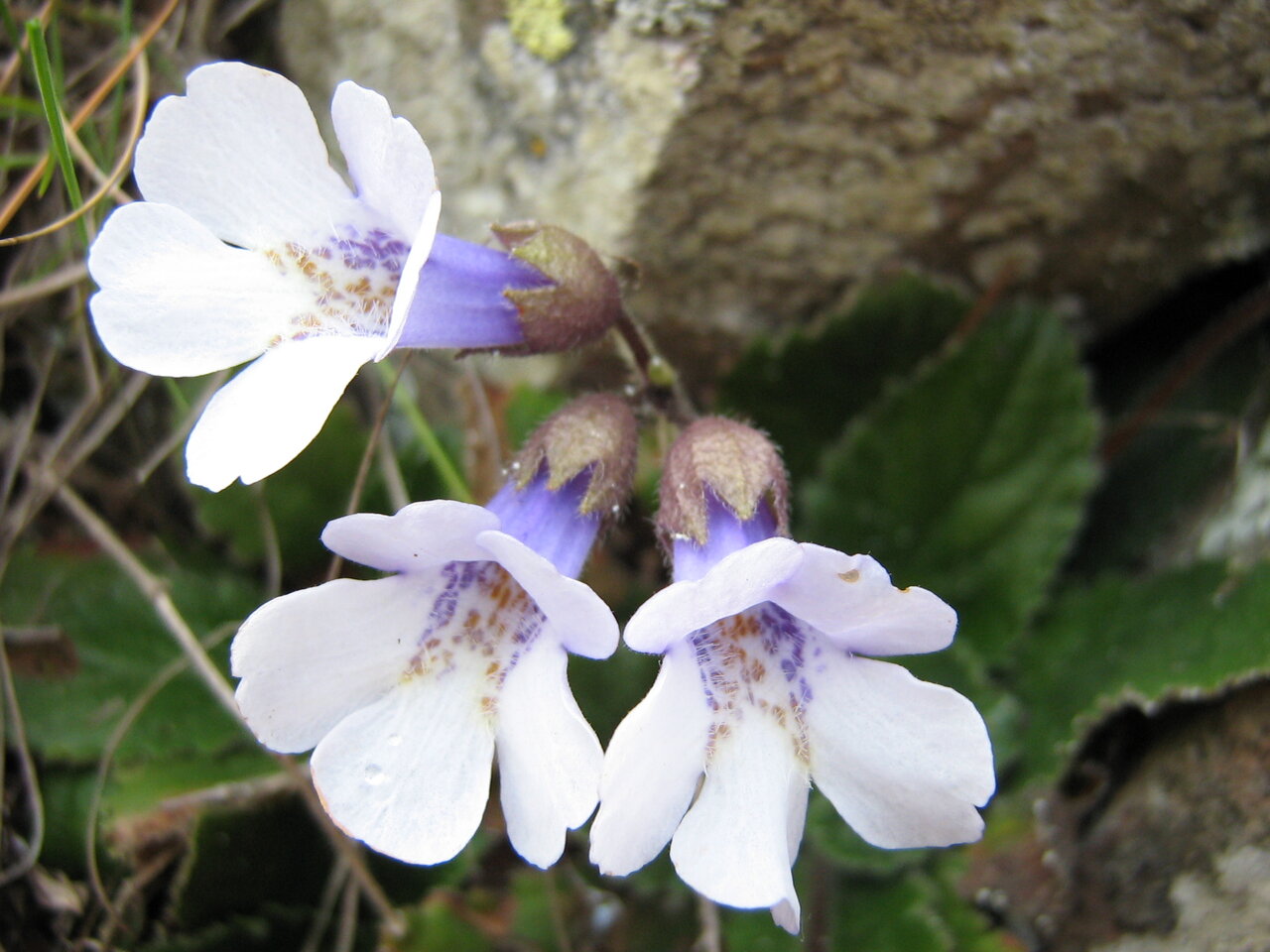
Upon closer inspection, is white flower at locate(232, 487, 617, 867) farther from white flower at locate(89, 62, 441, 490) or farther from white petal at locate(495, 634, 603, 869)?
white flower at locate(89, 62, 441, 490)

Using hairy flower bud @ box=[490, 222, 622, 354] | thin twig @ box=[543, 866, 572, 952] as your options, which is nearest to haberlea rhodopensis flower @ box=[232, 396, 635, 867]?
hairy flower bud @ box=[490, 222, 622, 354]

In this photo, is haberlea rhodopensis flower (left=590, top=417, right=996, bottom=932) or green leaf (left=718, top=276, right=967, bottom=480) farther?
green leaf (left=718, top=276, right=967, bottom=480)

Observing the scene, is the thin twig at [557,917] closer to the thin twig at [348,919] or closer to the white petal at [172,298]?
the thin twig at [348,919]

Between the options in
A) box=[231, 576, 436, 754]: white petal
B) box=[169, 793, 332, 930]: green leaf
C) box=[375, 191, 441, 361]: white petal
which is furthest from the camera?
box=[169, 793, 332, 930]: green leaf

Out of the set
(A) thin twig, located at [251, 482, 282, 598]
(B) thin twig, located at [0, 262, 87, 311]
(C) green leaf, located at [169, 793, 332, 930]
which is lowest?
(C) green leaf, located at [169, 793, 332, 930]

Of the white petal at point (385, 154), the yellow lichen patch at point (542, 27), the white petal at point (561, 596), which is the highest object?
the white petal at point (385, 154)

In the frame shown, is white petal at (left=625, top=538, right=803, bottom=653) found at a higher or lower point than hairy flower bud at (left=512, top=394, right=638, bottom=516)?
higher

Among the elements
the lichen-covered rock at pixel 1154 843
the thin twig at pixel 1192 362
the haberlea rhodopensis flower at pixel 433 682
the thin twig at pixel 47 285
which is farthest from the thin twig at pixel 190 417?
the thin twig at pixel 1192 362

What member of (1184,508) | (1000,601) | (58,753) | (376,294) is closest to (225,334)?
(376,294)
